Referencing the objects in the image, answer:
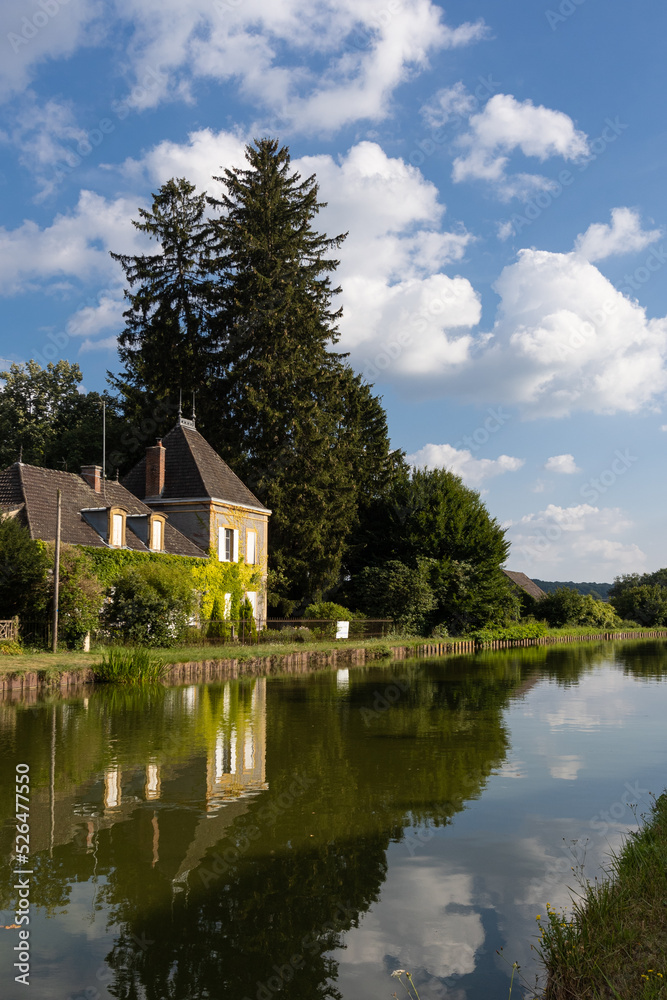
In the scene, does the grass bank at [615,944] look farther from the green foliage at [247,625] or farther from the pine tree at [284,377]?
the pine tree at [284,377]

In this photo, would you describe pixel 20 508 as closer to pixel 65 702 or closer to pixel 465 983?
pixel 65 702

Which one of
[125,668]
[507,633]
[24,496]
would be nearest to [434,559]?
[507,633]

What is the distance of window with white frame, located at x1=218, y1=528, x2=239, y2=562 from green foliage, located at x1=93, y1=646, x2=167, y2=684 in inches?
591

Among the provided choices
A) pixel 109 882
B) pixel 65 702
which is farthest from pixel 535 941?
pixel 65 702

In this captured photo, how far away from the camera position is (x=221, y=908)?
21.3ft

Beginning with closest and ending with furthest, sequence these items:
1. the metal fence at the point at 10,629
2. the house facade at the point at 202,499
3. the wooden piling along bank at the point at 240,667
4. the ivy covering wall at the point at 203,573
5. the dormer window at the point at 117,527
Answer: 1. the wooden piling along bank at the point at 240,667
2. the metal fence at the point at 10,629
3. the ivy covering wall at the point at 203,573
4. the dormer window at the point at 117,527
5. the house facade at the point at 202,499

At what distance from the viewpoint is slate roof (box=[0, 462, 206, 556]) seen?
2726 centimetres

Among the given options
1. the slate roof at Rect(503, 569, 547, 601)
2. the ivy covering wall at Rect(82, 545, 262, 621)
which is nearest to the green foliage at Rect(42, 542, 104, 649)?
the ivy covering wall at Rect(82, 545, 262, 621)

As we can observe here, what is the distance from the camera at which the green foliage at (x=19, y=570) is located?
23.2 meters

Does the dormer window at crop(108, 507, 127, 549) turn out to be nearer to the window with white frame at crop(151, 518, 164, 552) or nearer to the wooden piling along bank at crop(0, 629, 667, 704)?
the window with white frame at crop(151, 518, 164, 552)

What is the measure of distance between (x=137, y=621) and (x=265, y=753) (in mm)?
15069

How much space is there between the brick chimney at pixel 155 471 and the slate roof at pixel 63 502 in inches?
117

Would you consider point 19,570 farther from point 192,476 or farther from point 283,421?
point 283,421

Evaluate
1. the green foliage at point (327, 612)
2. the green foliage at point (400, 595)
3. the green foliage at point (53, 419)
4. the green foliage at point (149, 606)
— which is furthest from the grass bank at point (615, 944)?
the green foliage at point (53, 419)
